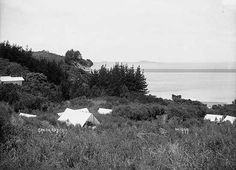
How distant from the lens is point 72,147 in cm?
596

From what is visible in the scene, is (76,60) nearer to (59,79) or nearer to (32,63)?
(32,63)

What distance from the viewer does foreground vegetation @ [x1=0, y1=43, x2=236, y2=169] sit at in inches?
190

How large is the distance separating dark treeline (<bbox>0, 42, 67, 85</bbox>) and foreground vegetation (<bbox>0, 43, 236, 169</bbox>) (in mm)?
83

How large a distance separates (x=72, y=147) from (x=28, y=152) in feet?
3.07

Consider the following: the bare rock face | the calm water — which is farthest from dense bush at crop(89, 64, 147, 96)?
the bare rock face

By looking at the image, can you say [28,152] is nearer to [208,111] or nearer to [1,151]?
[1,151]

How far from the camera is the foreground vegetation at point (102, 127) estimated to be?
15.8ft

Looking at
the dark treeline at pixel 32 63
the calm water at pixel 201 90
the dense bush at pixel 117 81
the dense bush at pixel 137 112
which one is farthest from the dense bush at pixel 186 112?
the dark treeline at pixel 32 63

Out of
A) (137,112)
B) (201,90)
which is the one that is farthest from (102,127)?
(201,90)

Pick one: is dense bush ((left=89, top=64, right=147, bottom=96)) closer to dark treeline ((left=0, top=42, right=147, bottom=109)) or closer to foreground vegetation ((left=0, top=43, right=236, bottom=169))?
dark treeline ((left=0, top=42, right=147, bottom=109))

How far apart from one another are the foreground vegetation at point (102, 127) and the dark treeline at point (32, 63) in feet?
0.27

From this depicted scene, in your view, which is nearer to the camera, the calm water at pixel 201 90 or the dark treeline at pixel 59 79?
the dark treeline at pixel 59 79

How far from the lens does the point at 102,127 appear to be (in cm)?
1869

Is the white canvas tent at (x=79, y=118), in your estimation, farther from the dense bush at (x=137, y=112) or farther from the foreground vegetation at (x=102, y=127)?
the dense bush at (x=137, y=112)
